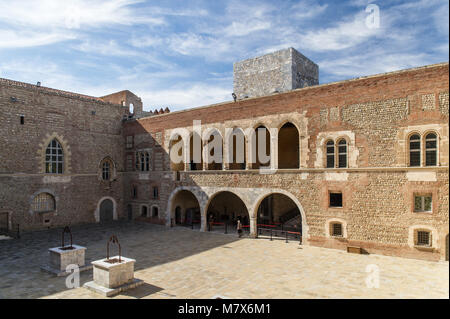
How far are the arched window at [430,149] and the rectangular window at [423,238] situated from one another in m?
3.14

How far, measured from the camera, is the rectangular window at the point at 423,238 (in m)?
14.1

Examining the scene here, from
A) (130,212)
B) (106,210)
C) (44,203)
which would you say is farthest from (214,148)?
(44,203)

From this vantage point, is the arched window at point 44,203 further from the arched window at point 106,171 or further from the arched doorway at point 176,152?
the arched doorway at point 176,152

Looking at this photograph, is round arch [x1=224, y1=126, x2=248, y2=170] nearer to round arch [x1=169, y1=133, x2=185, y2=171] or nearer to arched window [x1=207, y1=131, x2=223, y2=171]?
arched window [x1=207, y1=131, x2=223, y2=171]

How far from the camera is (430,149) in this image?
555 inches

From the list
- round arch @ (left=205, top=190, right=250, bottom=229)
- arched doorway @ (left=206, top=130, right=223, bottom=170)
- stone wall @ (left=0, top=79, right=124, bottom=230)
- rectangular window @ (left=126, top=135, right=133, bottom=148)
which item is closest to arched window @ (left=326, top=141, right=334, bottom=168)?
arched doorway @ (left=206, top=130, right=223, bottom=170)

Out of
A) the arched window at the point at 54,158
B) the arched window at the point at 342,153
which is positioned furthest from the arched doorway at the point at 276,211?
the arched window at the point at 54,158

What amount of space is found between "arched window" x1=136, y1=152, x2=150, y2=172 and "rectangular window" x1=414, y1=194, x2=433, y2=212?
19.3 m

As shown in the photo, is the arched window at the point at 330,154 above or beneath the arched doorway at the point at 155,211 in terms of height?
above

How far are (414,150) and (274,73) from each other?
16.3 metres

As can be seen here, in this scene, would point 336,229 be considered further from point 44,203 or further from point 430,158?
point 44,203

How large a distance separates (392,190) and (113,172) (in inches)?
857
